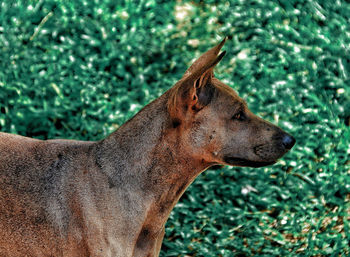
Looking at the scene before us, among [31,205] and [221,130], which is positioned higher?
[221,130]

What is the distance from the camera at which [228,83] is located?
5328 millimetres

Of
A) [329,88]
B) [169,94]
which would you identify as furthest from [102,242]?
[329,88]

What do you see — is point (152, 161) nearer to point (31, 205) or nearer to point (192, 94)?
point (192, 94)

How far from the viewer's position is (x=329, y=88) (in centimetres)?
537

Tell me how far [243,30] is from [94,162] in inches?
115

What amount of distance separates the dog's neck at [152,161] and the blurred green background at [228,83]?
7.03 feet

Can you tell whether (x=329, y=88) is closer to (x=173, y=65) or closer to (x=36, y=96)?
(x=173, y=65)

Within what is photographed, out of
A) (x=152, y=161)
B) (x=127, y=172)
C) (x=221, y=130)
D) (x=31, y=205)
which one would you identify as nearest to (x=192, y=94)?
(x=221, y=130)

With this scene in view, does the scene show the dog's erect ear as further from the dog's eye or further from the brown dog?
the dog's eye

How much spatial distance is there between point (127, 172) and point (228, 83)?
8.10 ft

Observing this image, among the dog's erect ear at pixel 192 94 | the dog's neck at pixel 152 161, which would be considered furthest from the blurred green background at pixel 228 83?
the dog's erect ear at pixel 192 94

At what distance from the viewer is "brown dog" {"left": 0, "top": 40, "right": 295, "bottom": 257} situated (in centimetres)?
303

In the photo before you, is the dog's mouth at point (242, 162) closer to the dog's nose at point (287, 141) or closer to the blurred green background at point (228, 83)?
the dog's nose at point (287, 141)

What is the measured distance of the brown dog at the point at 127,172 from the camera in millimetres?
3031
